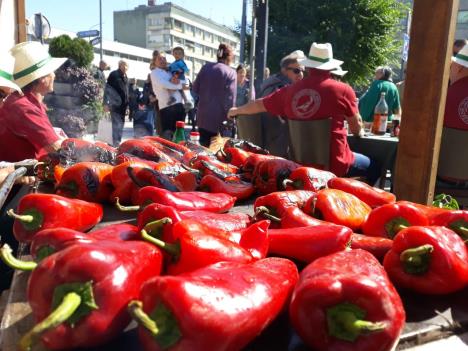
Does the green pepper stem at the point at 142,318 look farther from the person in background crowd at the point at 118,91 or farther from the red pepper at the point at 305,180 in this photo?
the person in background crowd at the point at 118,91

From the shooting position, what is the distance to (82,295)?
992 mm

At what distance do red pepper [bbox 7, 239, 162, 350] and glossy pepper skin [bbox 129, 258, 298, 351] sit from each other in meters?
0.11

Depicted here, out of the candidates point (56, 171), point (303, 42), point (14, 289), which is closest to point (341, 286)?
point (14, 289)

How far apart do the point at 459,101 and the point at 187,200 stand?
2786 millimetres

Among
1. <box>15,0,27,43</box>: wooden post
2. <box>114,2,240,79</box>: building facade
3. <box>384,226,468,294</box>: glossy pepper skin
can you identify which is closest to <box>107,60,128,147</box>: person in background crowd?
<box>15,0,27,43</box>: wooden post

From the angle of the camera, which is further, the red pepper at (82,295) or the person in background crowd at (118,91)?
the person in background crowd at (118,91)

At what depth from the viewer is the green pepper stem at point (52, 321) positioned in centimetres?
83

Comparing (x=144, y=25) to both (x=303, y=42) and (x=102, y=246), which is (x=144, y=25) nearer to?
(x=303, y=42)

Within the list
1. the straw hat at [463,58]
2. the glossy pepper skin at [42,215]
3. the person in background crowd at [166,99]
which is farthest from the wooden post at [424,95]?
the person in background crowd at [166,99]

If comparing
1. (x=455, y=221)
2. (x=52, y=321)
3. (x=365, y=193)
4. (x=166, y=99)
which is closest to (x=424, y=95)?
(x=365, y=193)

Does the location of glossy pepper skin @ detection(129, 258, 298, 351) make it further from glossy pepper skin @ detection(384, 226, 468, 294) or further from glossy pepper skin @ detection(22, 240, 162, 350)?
glossy pepper skin @ detection(384, 226, 468, 294)

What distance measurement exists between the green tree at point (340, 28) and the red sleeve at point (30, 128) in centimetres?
2151

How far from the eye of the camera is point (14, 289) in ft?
4.57

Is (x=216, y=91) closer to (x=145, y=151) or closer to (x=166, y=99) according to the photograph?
(x=166, y=99)
